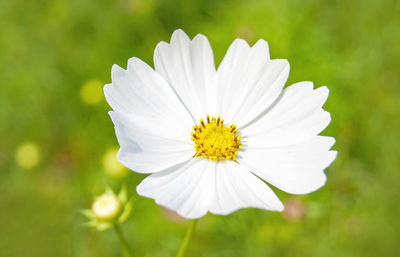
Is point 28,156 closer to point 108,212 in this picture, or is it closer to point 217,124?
point 108,212

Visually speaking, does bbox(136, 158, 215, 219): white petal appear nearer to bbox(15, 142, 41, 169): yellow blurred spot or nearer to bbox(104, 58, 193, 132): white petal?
bbox(104, 58, 193, 132): white petal

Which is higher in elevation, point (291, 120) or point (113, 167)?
point (291, 120)

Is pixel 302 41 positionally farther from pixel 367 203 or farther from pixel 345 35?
pixel 367 203

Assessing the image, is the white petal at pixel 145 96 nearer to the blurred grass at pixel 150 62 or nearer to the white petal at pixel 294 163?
the white petal at pixel 294 163

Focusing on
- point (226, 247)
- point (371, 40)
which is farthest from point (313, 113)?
point (371, 40)

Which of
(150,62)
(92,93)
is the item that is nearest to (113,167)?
(92,93)

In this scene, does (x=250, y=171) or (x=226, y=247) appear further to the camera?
(x=226, y=247)
